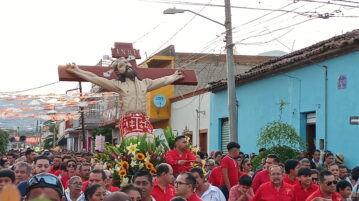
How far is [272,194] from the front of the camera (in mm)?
8789

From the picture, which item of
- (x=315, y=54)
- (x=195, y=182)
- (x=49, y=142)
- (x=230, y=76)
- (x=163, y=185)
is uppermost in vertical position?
(x=315, y=54)

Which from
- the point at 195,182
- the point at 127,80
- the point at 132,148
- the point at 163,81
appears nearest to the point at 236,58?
the point at 163,81

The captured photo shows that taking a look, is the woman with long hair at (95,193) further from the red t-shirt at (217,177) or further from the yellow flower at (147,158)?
the red t-shirt at (217,177)

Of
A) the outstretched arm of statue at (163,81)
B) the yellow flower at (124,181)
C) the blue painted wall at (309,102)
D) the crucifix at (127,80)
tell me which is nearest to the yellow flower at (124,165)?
the yellow flower at (124,181)

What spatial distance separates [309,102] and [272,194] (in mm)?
10501

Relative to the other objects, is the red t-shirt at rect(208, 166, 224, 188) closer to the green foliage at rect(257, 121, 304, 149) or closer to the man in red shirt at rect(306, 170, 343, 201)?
the man in red shirt at rect(306, 170, 343, 201)

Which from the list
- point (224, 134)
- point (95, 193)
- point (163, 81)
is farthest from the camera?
point (224, 134)

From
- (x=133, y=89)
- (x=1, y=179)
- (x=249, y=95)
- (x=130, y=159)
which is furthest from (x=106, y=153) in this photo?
(x=249, y=95)

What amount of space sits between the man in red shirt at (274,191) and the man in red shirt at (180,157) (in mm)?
2098

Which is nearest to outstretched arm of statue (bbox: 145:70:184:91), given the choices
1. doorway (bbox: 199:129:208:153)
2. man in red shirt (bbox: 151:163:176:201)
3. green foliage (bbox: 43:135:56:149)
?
man in red shirt (bbox: 151:163:176:201)

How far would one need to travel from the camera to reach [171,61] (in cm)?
3416

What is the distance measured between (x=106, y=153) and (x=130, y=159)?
82 cm

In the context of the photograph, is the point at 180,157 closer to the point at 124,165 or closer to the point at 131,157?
the point at 131,157

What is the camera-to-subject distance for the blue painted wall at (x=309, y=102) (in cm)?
1659
